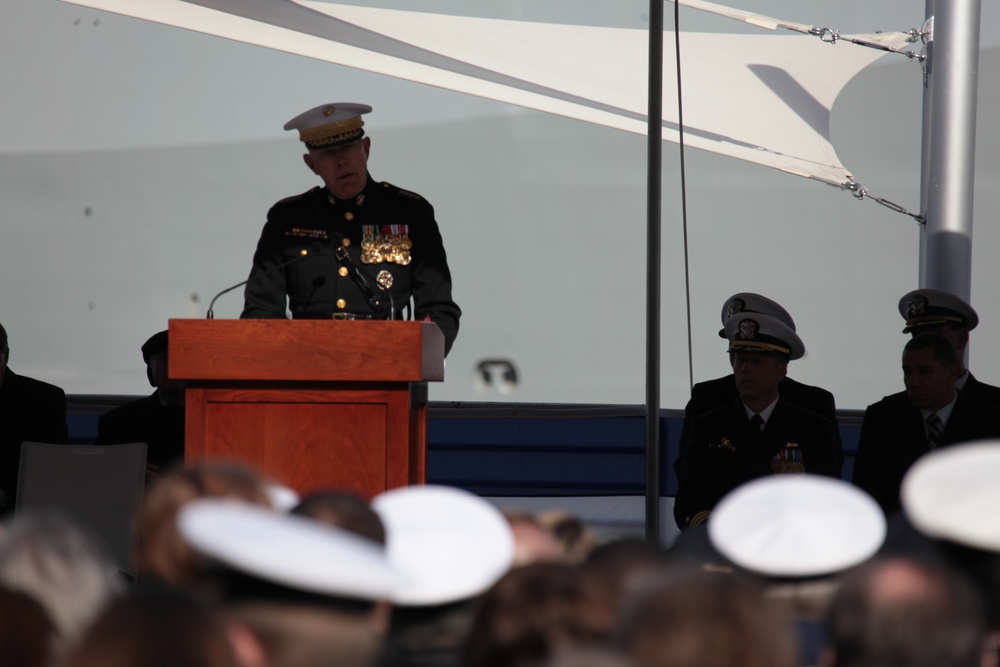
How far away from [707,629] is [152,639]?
53cm

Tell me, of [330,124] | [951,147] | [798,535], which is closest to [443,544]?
[798,535]

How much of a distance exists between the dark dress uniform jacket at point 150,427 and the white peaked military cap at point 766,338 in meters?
2.04

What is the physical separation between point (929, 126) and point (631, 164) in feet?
7.35

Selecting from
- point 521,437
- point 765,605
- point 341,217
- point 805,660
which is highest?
point 341,217

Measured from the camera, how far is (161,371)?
4672 mm

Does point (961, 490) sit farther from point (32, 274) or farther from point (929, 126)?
point (32, 274)

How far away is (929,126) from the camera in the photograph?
4582 mm

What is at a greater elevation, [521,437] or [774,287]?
[774,287]

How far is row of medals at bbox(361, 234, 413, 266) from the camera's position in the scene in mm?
3734

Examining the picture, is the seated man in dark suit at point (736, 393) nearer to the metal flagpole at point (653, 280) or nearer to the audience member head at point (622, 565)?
the metal flagpole at point (653, 280)

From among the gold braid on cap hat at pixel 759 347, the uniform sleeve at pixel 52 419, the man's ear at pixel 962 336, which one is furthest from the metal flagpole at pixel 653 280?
the uniform sleeve at pixel 52 419

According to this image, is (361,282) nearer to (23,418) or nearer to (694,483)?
(694,483)

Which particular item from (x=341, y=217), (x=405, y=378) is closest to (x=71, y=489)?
(x=341, y=217)

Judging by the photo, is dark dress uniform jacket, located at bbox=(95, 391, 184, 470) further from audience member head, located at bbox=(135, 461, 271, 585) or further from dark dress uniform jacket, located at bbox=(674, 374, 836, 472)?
audience member head, located at bbox=(135, 461, 271, 585)
